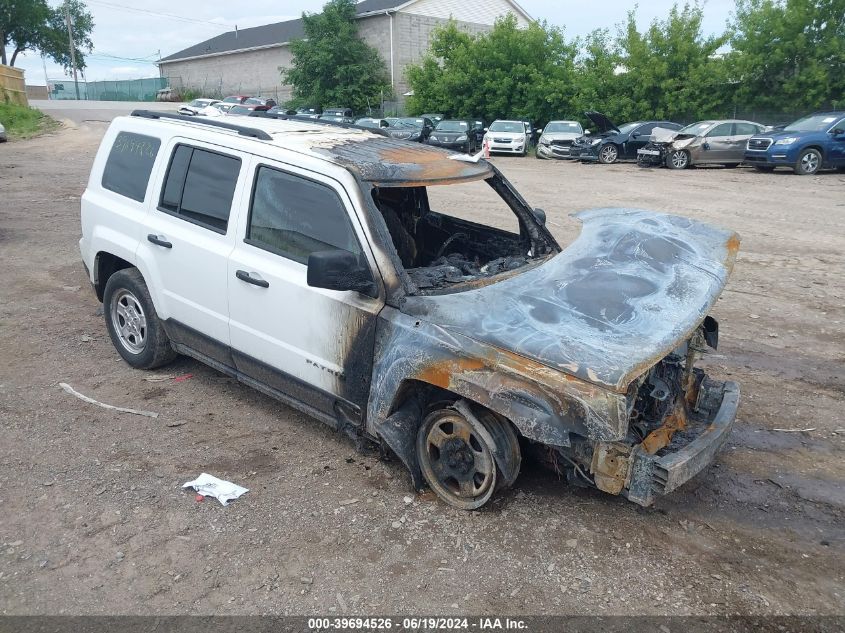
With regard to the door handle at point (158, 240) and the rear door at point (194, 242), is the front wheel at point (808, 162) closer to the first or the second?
the rear door at point (194, 242)

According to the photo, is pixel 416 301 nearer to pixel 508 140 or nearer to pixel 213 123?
pixel 213 123

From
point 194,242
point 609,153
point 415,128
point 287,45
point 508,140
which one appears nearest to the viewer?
point 194,242

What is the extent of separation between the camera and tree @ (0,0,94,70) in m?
62.9

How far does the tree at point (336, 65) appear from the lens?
135 ft

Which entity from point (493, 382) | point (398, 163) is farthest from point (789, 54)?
point (493, 382)

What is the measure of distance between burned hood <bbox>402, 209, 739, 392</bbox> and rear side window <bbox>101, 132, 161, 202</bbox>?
252 centimetres

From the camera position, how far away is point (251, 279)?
13.3 ft

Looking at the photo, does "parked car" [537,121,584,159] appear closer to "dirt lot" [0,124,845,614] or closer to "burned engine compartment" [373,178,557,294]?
"dirt lot" [0,124,845,614]

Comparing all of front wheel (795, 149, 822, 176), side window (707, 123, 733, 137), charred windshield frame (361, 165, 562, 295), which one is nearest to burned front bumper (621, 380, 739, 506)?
charred windshield frame (361, 165, 562, 295)

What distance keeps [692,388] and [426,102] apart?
3383cm

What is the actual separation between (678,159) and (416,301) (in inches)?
781

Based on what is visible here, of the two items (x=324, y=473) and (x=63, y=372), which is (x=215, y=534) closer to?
(x=324, y=473)

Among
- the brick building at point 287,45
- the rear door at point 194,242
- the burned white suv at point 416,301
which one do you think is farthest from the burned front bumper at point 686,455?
the brick building at point 287,45

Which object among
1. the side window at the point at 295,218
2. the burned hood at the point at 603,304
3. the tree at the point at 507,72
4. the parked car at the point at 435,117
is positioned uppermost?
the tree at the point at 507,72
